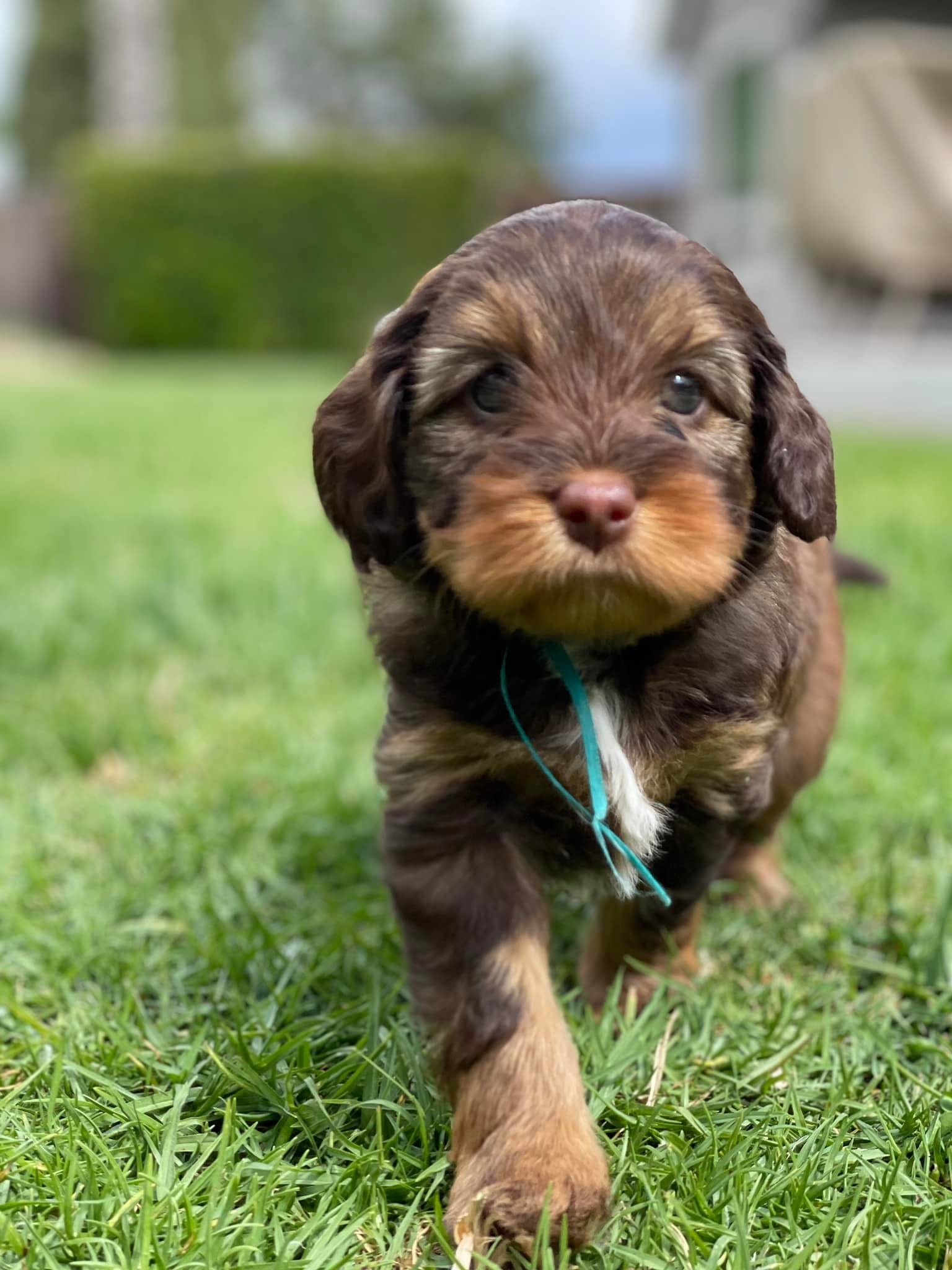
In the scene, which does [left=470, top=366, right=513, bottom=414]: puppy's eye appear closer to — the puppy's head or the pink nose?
the puppy's head

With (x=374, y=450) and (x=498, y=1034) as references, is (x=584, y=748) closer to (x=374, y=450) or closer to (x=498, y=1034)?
(x=498, y=1034)

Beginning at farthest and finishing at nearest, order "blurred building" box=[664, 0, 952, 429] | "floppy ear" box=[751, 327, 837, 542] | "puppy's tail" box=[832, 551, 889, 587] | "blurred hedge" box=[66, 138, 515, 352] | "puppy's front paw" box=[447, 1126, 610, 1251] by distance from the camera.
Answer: "blurred hedge" box=[66, 138, 515, 352] → "blurred building" box=[664, 0, 952, 429] → "puppy's tail" box=[832, 551, 889, 587] → "floppy ear" box=[751, 327, 837, 542] → "puppy's front paw" box=[447, 1126, 610, 1251]

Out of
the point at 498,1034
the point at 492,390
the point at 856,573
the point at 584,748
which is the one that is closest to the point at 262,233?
the point at 856,573

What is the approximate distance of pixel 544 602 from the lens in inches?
65.5

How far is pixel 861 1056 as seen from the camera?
212 cm

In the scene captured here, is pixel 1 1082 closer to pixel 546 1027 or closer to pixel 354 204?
pixel 546 1027

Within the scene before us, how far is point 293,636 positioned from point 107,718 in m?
0.98

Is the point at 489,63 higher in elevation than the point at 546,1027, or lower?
lower

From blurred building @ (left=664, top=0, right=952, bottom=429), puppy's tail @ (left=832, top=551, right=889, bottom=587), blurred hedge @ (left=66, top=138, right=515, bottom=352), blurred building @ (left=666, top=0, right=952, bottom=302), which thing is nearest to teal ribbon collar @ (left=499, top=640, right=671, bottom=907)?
puppy's tail @ (left=832, top=551, right=889, bottom=587)

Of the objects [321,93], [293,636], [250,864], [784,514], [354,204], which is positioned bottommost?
[321,93]

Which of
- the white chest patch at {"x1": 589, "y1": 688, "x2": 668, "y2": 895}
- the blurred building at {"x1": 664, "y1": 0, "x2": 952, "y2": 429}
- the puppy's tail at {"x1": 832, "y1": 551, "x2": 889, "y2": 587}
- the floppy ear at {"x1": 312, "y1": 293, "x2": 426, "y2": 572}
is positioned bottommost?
the blurred building at {"x1": 664, "y1": 0, "x2": 952, "y2": 429}

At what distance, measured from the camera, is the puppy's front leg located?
1.73 metres

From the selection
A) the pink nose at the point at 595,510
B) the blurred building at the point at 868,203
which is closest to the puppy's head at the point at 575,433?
the pink nose at the point at 595,510

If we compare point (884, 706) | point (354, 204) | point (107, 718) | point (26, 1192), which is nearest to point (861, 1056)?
point (26, 1192)
